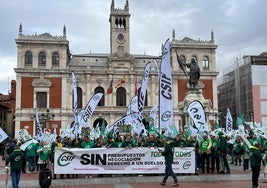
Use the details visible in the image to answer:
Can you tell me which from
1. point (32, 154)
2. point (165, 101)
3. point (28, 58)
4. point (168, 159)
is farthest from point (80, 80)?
point (168, 159)

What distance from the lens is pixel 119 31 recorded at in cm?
6309

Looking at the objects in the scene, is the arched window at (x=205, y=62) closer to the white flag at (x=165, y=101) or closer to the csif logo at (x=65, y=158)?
the white flag at (x=165, y=101)

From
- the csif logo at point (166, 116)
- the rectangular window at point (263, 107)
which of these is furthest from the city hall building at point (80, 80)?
the csif logo at point (166, 116)

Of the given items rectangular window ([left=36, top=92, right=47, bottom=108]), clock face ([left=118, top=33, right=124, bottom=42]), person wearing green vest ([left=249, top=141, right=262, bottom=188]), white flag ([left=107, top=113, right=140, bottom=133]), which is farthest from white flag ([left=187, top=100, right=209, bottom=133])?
clock face ([left=118, top=33, right=124, bottom=42])

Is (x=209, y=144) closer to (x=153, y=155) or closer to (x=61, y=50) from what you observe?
(x=153, y=155)

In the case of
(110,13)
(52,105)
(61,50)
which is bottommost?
(52,105)

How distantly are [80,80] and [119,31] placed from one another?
38.2 ft

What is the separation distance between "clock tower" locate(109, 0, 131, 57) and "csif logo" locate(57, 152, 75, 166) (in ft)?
149

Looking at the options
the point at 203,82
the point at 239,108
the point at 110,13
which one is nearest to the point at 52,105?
the point at 110,13

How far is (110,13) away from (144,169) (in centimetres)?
5179

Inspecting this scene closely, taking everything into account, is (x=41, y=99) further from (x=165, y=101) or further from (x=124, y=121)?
(x=165, y=101)

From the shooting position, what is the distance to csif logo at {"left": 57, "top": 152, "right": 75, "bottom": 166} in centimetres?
1516

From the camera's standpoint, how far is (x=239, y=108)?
64.0m

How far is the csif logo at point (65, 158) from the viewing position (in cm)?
1516
